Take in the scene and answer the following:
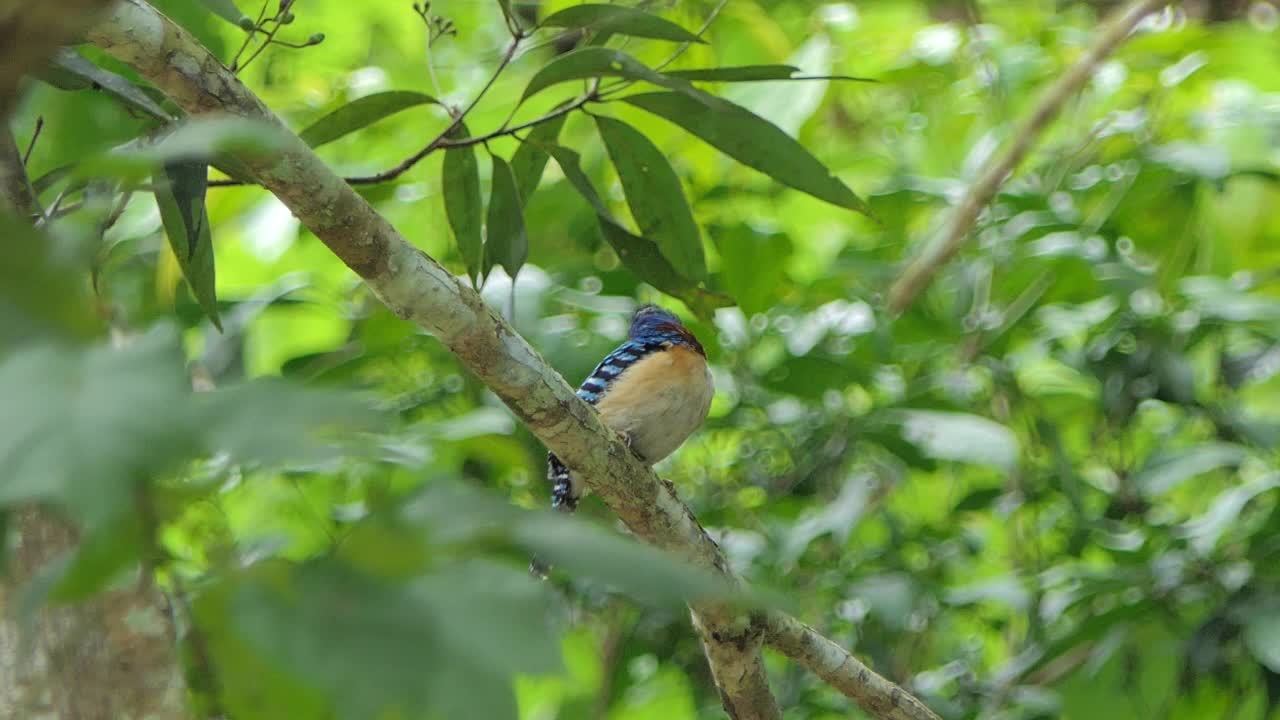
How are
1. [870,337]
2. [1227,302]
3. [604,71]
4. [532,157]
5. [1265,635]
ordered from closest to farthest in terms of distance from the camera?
[604,71] < [532,157] < [1265,635] < [1227,302] < [870,337]

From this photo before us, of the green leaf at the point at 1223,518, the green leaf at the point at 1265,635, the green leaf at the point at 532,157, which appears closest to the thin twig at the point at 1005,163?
the green leaf at the point at 1223,518

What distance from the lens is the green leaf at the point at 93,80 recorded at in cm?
169

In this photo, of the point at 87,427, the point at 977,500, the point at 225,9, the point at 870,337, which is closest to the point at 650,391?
the point at 870,337

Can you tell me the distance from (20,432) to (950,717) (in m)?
2.46

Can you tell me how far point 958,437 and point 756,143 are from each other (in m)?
1.01

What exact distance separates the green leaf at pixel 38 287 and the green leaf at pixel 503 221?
133 centimetres

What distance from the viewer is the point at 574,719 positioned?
6.98ft

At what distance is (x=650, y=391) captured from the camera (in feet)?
9.73

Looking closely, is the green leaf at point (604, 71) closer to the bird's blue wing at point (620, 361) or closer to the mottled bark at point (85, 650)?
the mottled bark at point (85, 650)

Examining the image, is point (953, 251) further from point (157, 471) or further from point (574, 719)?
point (157, 471)

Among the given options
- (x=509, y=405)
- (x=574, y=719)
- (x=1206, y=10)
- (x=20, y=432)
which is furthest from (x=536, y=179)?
(x=1206, y=10)

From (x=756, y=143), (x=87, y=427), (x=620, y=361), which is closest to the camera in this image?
(x=87, y=427)

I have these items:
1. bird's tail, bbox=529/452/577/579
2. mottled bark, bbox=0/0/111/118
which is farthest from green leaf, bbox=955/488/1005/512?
mottled bark, bbox=0/0/111/118

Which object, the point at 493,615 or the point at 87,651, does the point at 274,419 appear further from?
the point at 87,651
